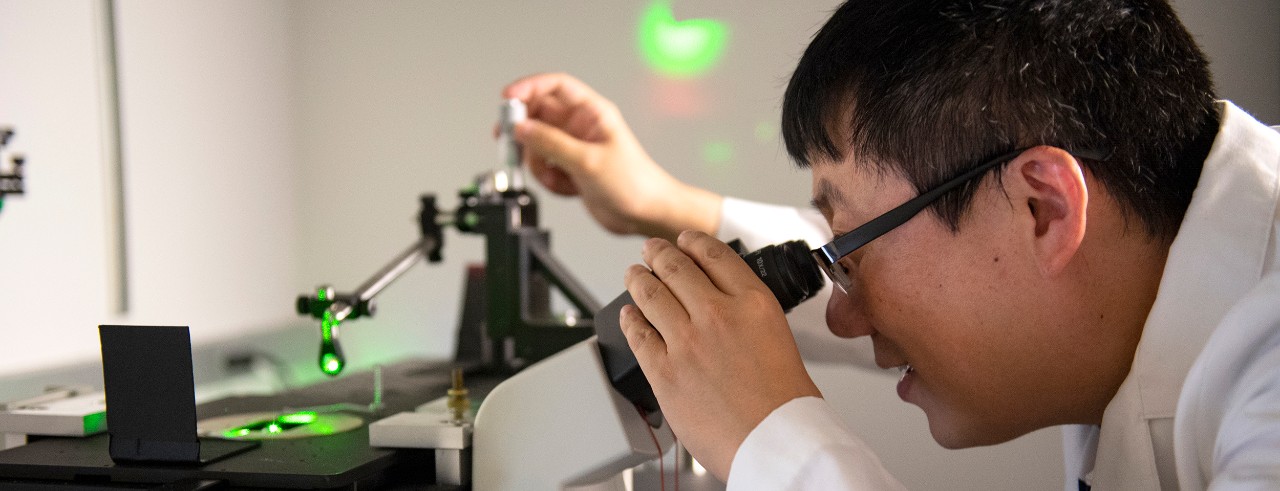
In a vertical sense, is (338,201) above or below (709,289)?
above

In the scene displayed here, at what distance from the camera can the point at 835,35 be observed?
81cm

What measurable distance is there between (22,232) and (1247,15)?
6.76 ft

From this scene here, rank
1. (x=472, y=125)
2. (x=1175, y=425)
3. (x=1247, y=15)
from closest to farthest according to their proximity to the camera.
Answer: (x=1175, y=425), (x=1247, y=15), (x=472, y=125)

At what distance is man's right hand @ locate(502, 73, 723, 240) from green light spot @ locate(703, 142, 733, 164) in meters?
0.62

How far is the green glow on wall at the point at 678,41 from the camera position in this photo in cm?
198

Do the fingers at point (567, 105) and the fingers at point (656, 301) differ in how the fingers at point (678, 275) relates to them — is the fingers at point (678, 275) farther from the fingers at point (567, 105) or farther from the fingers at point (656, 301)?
the fingers at point (567, 105)

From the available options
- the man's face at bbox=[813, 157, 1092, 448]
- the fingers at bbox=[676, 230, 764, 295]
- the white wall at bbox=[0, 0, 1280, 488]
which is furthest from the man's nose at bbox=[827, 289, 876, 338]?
the white wall at bbox=[0, 0, 1280, 488]

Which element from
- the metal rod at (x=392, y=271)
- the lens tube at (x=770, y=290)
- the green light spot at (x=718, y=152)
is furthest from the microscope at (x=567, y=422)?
the green light spot at (x=718, y=152)

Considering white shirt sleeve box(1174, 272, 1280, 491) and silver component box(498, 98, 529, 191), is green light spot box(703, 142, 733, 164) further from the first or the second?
white shirt sleeve box(1174, 272, 1280, 491)

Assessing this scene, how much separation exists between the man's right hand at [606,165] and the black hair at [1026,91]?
22.4 inches

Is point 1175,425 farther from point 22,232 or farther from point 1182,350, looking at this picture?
point 22,232

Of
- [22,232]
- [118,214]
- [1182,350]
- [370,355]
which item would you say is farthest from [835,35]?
[370,355]

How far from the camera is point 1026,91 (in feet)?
2.37

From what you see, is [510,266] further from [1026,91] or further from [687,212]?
[1026,91]
